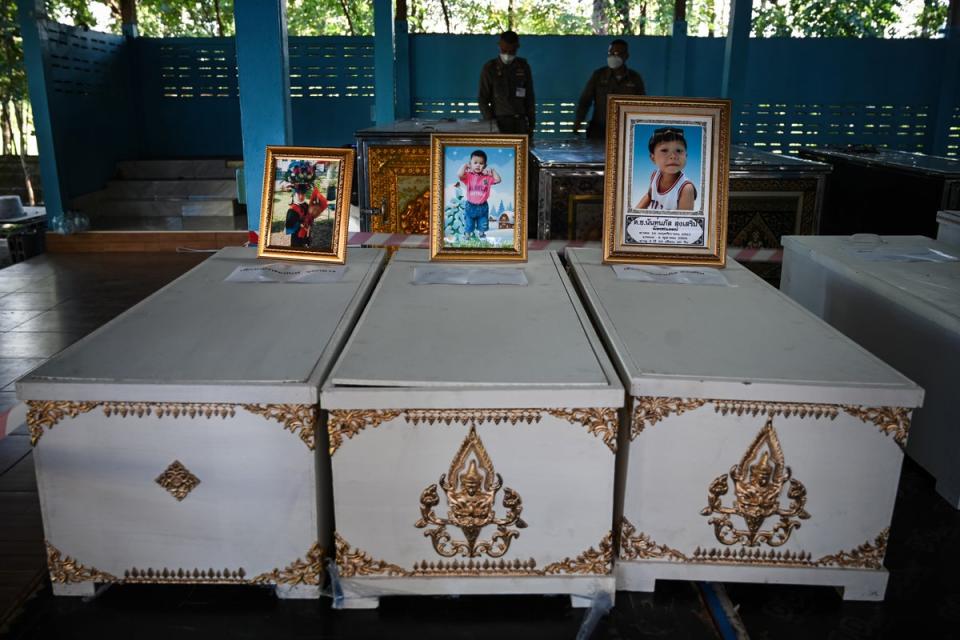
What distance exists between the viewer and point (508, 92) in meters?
7.43

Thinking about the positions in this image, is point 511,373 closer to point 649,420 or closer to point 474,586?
point 649,420

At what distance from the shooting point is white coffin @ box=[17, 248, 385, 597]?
64.8 inches

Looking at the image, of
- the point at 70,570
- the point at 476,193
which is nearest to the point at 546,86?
the point at 476,193

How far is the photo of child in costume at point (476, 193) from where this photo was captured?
261 centimetres

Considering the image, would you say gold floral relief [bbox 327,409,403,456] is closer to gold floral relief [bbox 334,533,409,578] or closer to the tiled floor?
gold floral relief [bbox 334,533,409,578]

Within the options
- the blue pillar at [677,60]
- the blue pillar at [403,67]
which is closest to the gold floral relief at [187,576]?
the blue pillar at [403,67]

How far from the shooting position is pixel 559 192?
4.43 metres

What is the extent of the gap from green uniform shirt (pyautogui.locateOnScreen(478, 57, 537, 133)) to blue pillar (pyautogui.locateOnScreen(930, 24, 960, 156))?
5828 millimetres

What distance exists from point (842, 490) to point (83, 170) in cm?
822

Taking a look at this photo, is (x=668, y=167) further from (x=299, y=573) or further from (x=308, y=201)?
(x=299, y=573)

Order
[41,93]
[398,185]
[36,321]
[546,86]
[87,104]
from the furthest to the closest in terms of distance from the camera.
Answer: [546,86], [87,104], [41,93], [398,185], [36,321]

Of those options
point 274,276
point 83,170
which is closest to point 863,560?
point 274,276

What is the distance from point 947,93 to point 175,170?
980 centimetres

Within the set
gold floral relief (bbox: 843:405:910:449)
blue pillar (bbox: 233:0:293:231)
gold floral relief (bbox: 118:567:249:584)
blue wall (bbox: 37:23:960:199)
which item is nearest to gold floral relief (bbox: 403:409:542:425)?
gold floral relief (bbox: 118:567:249:584)
